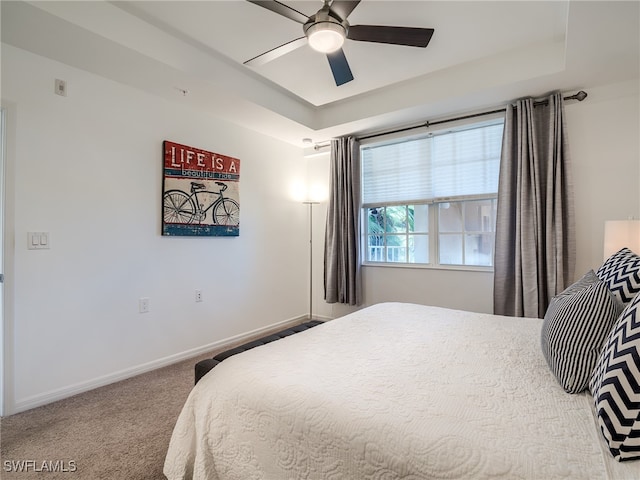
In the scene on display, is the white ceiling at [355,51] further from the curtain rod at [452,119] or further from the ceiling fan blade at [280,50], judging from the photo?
the ceiling fan blade at [280,50]

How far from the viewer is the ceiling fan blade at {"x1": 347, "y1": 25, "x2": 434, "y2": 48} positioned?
1.89 meters

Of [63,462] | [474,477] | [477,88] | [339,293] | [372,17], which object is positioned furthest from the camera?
[339,293]

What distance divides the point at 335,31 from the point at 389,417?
198 centimetres

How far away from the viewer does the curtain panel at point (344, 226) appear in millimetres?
3848

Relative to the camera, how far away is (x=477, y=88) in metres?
2.78

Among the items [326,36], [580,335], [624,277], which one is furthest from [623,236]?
[326,36]

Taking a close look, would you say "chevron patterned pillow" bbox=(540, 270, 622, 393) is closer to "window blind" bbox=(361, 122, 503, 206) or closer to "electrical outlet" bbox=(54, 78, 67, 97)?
"window blind" bbox=(361, 122, 503, 206)

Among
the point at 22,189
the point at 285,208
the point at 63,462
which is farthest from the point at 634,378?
the point at 285,208

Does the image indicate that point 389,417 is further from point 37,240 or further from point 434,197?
point 434,197

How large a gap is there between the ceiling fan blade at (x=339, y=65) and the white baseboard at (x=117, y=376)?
9.06ft

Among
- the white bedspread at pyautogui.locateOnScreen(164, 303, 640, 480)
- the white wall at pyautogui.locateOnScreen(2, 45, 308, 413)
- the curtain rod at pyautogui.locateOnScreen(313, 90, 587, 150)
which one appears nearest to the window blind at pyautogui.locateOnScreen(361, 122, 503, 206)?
the curtain rod at pyautogui.locateOnScreen(313, 90, 587, 150)

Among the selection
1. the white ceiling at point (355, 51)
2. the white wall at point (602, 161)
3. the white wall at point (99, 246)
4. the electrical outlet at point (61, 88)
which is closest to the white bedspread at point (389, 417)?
the white wall at point (99, 246)

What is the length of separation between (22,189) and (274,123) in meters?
2.25

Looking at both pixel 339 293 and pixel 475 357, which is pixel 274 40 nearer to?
pixel 475 357
